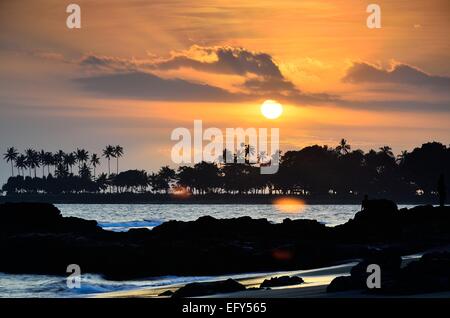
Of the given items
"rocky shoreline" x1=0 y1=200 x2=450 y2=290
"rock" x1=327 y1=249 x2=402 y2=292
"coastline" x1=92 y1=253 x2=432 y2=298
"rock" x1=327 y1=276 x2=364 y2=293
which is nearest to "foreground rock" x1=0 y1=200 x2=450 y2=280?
"rocky shoreline" x1=0 y1=200 x2=450 y2=290

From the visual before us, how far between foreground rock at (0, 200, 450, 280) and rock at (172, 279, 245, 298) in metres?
12.1

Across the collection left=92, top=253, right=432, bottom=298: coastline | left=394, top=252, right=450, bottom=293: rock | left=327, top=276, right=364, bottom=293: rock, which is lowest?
left=92, top=253, right=432, bottom=298: coastline

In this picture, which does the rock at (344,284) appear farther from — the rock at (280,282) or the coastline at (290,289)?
the rock at (280,282)

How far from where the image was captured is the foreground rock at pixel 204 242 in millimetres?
39469

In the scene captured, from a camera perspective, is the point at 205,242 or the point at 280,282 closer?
the point at 280,282

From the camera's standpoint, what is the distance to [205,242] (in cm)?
4397

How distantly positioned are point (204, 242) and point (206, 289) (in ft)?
60.2

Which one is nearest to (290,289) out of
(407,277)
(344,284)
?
(344,284)

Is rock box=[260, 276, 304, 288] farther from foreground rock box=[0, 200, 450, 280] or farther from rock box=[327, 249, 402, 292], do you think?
foreground rock box=[0, 200, 450, 280]

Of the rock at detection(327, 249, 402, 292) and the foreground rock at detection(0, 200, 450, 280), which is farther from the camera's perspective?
the foreground rock at detection(0, 200, 450, 280)

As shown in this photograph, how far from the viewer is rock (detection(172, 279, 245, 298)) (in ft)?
82.5

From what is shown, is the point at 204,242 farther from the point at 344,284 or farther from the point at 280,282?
the point at 344,284
